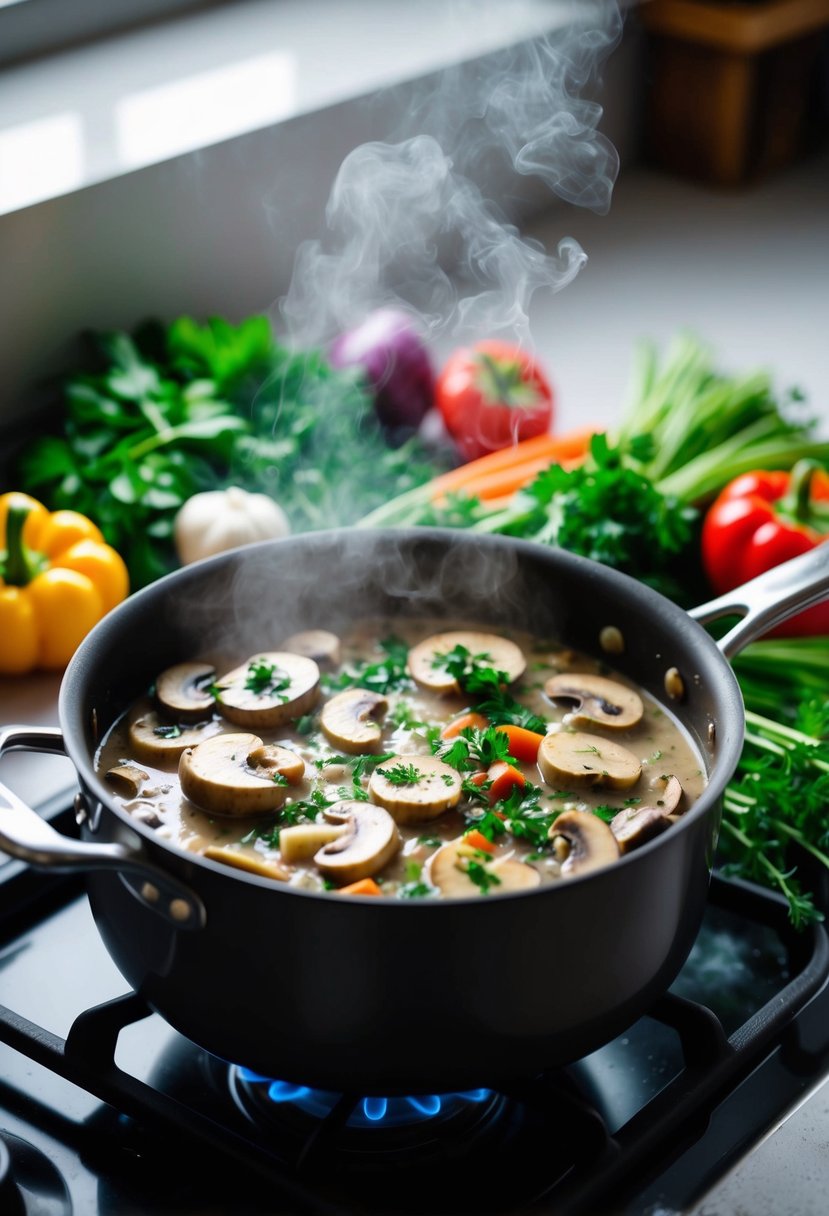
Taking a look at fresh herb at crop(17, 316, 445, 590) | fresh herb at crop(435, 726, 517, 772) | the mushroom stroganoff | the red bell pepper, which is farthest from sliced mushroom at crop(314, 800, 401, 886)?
the red bell pepper

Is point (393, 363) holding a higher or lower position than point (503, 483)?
higher

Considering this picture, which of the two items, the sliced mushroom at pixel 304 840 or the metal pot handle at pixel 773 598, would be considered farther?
the metal pot handle at pixel 773 598

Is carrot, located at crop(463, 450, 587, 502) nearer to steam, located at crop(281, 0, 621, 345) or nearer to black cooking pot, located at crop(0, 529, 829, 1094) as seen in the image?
steam, located at crop(281, 0, 621, 345)

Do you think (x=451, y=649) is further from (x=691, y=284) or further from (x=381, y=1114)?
(x=691, y=284)

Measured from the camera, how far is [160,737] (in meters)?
1.56

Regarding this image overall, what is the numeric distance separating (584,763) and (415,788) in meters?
0.19

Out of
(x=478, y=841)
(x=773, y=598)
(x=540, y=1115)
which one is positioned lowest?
(x=540, y=1115)

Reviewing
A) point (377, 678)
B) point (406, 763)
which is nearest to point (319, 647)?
point (377, 678)

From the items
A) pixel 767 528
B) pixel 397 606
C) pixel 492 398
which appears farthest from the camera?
pixel 492 398

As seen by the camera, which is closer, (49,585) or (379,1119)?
(379,1119)

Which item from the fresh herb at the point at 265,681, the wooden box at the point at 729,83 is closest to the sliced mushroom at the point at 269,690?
the fresh herb at the point at 265,681

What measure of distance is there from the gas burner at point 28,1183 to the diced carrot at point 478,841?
478 millimetres

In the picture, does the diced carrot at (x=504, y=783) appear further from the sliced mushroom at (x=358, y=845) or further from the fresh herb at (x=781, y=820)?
the fresh herb at (x=781, y=820)

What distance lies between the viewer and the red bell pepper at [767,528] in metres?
2.09
